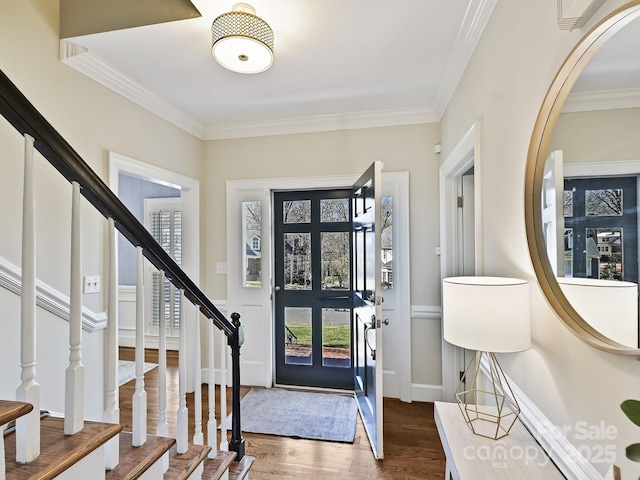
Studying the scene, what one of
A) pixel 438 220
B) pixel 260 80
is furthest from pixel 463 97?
pixel 260 80

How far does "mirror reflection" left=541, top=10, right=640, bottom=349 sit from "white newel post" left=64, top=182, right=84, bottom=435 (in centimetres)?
140

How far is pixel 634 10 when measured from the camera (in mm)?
690

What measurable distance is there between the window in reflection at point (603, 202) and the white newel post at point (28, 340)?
4.60 ft

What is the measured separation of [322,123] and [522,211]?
2.25m

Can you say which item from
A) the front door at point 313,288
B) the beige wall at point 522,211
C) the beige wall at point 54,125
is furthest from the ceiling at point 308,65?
the front door at point 313,288

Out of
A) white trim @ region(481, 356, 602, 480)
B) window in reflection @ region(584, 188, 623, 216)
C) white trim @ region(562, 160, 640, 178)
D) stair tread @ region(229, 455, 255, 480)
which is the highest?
white trim @ region(562, 160, 640, 178)

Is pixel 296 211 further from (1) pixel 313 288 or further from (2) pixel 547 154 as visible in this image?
(2) pixel 547 154

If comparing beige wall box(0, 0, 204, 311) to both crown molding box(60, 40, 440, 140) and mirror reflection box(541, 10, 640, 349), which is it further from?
mirror reflection box(541, 10, 640, 349)

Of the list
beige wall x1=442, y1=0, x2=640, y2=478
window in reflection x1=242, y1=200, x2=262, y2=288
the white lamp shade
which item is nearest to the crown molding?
window in reflection x1=242, y1=200, x2=262, y2=288

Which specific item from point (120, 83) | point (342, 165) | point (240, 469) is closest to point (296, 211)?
point (342, 165)

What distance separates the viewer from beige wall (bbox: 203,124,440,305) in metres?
2.92

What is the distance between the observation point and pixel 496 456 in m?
1.05

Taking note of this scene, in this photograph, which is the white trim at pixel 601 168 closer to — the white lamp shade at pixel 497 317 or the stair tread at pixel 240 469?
the white lamp shade at pixel 497 317

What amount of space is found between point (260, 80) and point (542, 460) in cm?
264
